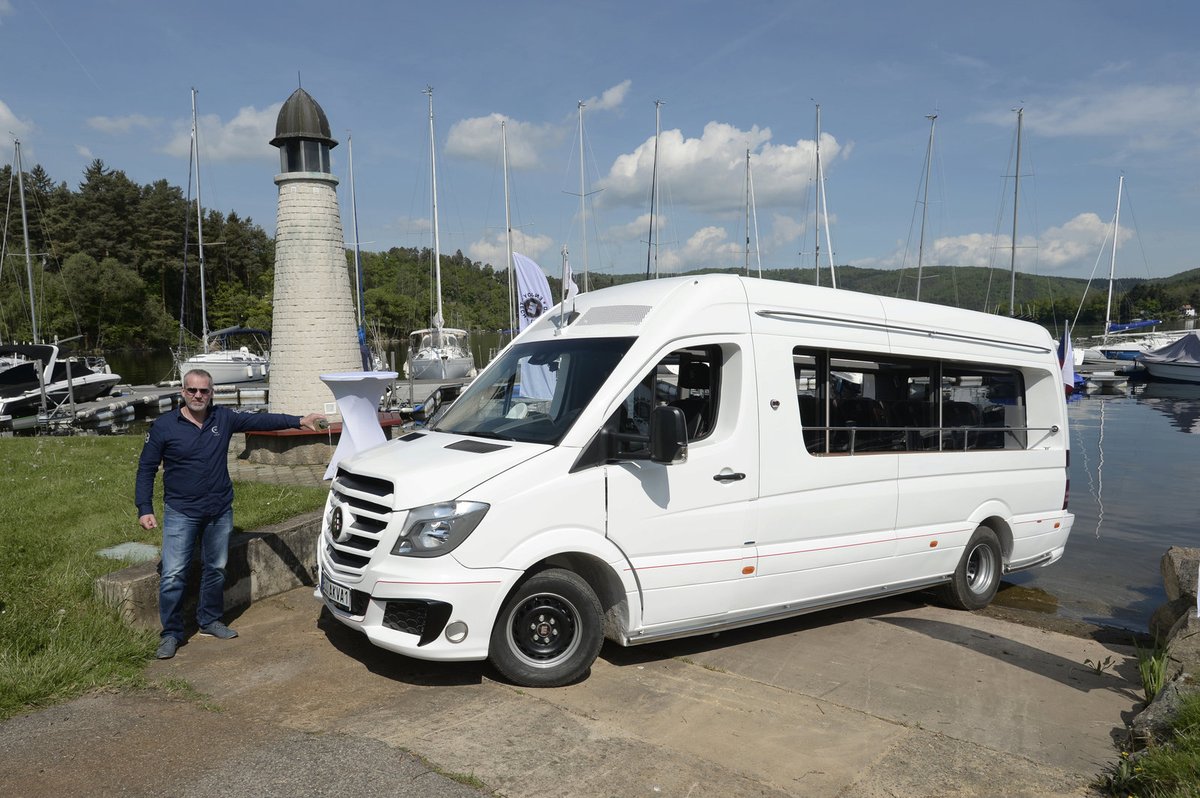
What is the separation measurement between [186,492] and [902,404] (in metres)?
5.81

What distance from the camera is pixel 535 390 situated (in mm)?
6176

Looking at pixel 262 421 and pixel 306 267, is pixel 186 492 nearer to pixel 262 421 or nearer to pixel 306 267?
A: pixel 262 421

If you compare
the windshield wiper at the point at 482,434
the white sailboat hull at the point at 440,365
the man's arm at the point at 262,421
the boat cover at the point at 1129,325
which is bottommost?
the windshield wiper at the point at 482,434

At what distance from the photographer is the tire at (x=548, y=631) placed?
5.25m

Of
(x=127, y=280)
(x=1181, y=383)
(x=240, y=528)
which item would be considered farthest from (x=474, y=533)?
(x=127, y=280)

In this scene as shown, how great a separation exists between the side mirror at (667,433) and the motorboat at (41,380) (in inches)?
1028

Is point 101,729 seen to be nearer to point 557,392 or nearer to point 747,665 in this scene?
point 557,392

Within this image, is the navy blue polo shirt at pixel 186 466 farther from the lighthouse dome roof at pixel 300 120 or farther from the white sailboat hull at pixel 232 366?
the white sailboat hull at pixel 232 366

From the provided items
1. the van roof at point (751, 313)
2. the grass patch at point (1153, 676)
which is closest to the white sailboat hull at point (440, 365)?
the van roof at point (751, 313)

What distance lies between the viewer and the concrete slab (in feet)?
14.0

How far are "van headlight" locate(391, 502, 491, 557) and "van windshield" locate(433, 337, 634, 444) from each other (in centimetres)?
73

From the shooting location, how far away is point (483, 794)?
13.1 feet

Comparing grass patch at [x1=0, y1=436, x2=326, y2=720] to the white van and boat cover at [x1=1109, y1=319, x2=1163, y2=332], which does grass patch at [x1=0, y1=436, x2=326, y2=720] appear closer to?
the white van

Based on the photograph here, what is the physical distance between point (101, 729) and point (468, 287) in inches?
4978
